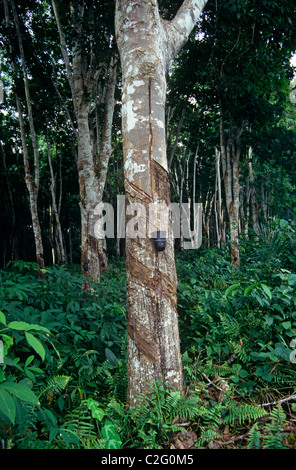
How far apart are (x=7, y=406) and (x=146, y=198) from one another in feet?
5.15

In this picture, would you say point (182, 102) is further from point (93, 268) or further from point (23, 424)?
point (23, 424)

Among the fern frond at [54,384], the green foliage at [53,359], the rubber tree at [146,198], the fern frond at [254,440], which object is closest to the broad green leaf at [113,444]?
the green foliage at [53,359]

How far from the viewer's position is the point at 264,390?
235cm

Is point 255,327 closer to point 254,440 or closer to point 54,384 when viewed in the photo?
point 254,440

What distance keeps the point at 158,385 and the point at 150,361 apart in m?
0.18

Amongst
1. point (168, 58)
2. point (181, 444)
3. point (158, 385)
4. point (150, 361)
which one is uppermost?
point (168, 58)

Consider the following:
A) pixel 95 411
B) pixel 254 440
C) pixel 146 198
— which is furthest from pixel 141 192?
pixel 254 440

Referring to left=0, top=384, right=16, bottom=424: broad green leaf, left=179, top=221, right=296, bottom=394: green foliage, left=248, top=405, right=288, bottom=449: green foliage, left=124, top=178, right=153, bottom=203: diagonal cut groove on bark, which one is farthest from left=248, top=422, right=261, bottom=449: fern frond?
left=124, top=178, right=153, bottom=203: diagonal cut groove on bark

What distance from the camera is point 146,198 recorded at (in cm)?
220

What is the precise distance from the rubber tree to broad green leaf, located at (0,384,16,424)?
3.24ft

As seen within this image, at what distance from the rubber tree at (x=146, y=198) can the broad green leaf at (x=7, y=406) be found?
0.99 metres

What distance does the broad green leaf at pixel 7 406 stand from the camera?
129 centimetres

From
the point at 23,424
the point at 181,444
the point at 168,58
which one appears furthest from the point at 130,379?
the point at 168,58

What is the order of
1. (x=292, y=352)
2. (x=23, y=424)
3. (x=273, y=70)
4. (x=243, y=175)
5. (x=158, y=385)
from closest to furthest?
(x=23, y=424) < (x=158, y=385) < (x=292, y=352) < (x=273, y=70) < (x=243, y=175)
